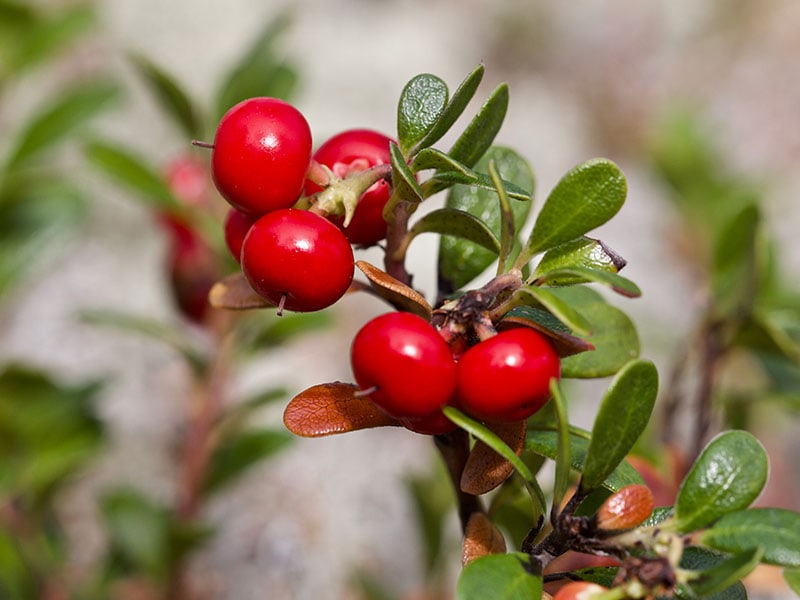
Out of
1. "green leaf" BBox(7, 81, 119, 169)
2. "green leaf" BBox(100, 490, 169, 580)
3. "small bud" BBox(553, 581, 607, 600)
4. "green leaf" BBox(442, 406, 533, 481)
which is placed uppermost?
"green leaf" BBox(442, 406, 533, 481)

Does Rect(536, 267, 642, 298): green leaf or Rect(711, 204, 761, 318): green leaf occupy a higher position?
Rect(536, 267, 642, 298): green leaf

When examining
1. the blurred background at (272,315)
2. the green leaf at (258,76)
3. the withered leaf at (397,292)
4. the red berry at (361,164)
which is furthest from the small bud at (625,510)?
the green leaf at (258,76)

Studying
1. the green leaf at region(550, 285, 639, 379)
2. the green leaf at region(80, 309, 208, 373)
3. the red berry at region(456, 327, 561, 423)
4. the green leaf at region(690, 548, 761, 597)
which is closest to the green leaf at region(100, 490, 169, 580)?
the green leaf at region(80, 309, 208, 373)

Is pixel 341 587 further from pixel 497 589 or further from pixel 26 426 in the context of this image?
pixel 497 589

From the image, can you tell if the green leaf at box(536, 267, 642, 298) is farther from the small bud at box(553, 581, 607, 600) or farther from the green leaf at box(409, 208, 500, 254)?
the small bud at box(553, 581, 607, 600)

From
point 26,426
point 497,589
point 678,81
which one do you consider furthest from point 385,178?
point 678,81

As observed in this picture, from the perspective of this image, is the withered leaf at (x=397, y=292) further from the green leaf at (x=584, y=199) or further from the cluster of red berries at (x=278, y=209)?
the green leaf at (x=584, y=199)

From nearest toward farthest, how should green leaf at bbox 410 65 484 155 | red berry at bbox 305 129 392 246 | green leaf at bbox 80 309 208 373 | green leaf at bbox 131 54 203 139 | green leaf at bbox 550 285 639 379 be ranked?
1. green leaf at bbox 410 65 484 155
2. red berry at bbox 305 129 392 246
3. green leaf at bbox 550 285 639 379
4. green leaf at bbox 131 54 203 139
5. green leaf at bbox 80 309 208 373
